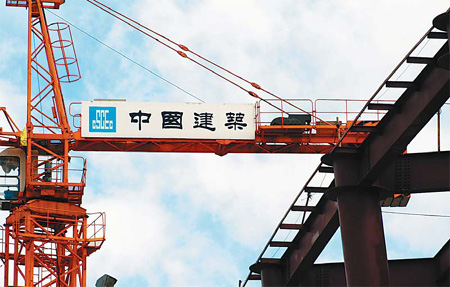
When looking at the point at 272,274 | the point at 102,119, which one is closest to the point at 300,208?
the point at 272,274

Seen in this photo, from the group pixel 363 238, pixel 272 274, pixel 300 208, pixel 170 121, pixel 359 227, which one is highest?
pixel 170 121

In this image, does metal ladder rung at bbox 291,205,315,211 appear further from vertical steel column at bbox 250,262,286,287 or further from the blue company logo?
the blue company logo

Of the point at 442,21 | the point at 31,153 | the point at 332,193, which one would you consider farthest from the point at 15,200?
the point at 442,21

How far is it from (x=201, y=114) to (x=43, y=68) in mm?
11584

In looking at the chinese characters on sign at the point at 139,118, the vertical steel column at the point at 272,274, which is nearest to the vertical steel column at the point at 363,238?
the vertical steel column at the point at 272,274

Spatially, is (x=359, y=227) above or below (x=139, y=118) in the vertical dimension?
below

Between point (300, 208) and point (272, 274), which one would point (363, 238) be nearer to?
point (300, 208)

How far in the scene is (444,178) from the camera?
2677 cm

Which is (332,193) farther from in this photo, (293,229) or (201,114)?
(201,114)

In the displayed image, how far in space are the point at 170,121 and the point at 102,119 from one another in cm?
382

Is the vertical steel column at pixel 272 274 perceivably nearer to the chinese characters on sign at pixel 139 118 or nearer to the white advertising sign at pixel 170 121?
the white advertising sign at pixel 170 121

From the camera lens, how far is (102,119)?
6256 cm

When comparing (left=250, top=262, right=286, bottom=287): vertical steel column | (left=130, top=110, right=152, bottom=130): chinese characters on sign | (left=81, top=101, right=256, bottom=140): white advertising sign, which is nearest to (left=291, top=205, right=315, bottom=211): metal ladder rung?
(left=250, top=262, right=286, bottom=287): vertical steel column

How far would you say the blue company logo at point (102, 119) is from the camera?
62406mm
